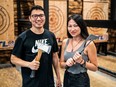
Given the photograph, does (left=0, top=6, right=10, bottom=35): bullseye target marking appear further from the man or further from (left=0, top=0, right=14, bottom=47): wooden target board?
the man

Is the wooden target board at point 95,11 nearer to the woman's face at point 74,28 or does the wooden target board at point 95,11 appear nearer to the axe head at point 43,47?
the woman's face at point 74,28

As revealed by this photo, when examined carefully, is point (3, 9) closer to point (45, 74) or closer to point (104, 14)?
point (104, 14)

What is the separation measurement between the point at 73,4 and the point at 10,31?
5.59 feet

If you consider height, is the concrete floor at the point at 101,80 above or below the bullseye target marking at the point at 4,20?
below

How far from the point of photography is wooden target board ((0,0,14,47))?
4.20 meters

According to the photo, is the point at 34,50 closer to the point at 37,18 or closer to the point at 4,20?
the point at 37,18

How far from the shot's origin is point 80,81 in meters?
1.44

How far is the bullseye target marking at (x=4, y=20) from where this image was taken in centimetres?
420

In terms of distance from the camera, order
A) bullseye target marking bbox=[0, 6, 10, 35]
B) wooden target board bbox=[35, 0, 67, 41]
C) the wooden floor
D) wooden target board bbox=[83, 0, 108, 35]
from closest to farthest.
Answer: the wooden floor → bullseye target marking bbox=[0, 6, 10, 35] → wooden target board bbox=[35, 0, 67, 41] → wooden target board bbox=[83, 0, 108, 35]

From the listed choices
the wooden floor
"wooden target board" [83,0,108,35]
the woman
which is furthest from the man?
"wooden target board" [83,0,108,35]

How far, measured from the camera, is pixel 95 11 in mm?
5367

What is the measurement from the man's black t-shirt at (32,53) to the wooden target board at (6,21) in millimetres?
2847

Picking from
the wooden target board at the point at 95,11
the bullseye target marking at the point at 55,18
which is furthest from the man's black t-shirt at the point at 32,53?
the wooden target board at the point at 95,11

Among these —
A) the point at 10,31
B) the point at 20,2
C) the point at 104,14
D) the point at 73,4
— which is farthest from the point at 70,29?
the point at 104,14
